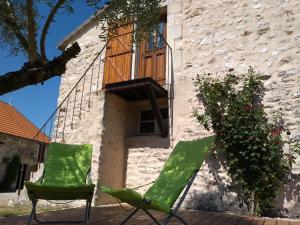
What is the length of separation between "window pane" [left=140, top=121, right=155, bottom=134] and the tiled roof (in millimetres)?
7683

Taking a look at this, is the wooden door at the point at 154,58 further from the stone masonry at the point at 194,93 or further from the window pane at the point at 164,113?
the window pane at the point at 164,113

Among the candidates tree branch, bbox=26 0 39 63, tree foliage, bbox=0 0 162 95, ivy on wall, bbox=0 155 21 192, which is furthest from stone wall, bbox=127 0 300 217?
ivy on wall, bbox=0 155 21 192

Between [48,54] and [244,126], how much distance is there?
3.23m

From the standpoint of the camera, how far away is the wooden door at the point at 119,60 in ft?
22.8

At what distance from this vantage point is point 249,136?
4.97 m

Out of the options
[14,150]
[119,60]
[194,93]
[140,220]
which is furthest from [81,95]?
[14,150]

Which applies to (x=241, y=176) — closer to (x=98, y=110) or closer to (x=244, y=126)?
(x=244, y=126)

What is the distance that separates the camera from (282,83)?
5250 mm

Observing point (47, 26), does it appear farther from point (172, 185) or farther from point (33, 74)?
point (172, 185)

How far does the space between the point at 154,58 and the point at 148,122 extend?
146cm

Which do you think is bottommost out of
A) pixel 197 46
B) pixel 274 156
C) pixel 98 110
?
pixel 274 156

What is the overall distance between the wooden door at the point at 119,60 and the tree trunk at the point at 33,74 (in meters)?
3.27

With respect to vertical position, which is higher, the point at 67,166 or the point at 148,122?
the point at 148,122

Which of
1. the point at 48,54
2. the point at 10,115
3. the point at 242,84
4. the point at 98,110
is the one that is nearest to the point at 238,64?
the point at 242,84
